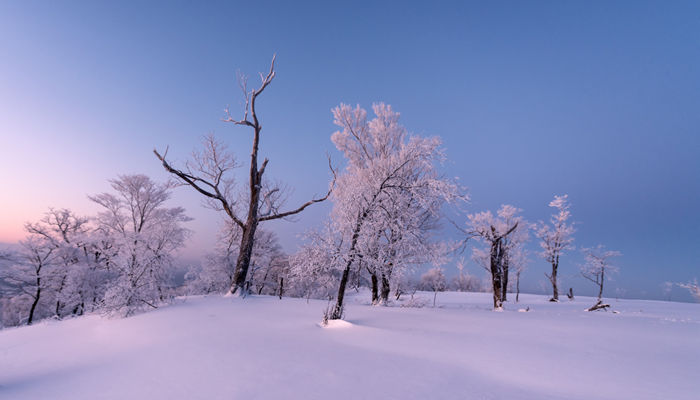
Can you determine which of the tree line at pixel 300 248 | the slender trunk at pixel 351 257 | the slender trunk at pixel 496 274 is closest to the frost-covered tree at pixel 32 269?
the tree line at pixel 300 248

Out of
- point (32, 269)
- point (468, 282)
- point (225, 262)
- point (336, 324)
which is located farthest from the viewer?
point (468, 282)

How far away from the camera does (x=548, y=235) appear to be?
83.8ft

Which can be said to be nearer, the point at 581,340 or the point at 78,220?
the point at 581,340

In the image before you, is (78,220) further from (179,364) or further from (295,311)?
(179,364)

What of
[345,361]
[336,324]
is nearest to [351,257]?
[336,324]

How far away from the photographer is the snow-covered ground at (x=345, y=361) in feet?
9.80

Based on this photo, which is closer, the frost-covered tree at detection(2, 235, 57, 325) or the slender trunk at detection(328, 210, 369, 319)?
the slender trunk at detection(328, 210, 369, 319)

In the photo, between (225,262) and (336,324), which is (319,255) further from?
(225,262)

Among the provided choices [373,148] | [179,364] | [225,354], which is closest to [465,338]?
[225,354]

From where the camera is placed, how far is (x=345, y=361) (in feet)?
12.1

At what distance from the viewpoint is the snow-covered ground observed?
299cm

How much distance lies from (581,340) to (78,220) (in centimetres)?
3014

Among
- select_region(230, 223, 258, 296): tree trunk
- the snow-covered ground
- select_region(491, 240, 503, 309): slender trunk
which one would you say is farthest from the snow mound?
select_region(491, 240, 503, 309): slender trunk

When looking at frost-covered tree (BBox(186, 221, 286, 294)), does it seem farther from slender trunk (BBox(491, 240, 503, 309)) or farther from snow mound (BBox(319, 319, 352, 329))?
snow mound (BBox(319, 319, 352, 329))
